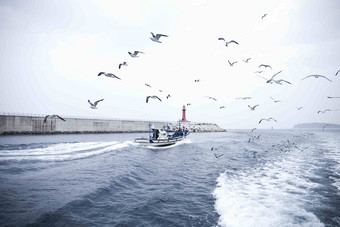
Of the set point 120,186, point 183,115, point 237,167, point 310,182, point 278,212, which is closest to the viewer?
point 278,212

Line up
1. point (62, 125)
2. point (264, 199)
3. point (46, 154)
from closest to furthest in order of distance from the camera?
point (264, 199)
point (46, 154)
point (62, 125)

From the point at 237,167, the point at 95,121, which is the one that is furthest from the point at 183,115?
the point at 237,167

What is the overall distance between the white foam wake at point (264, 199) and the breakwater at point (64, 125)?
33606 mm

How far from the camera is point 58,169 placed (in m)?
12.2

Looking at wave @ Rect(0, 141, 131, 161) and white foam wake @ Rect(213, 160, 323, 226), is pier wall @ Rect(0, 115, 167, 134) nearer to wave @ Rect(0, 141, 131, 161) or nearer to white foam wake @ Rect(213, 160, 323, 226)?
wave @ Rect(0, 141, 131, 161)

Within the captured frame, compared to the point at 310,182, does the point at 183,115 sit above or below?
above

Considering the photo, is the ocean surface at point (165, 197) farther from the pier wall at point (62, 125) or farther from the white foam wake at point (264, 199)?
the pier wall at point (62, 125)

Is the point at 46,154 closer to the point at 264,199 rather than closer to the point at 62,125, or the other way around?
the point at 264,199

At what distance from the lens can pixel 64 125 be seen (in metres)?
52.6

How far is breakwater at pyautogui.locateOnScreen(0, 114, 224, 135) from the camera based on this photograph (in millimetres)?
41969

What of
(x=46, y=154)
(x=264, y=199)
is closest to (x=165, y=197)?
(x=264, y=199)

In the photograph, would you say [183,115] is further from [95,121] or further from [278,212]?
[278,212]

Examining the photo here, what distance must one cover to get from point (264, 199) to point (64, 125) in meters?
57.8

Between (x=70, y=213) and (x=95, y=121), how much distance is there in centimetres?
6014
